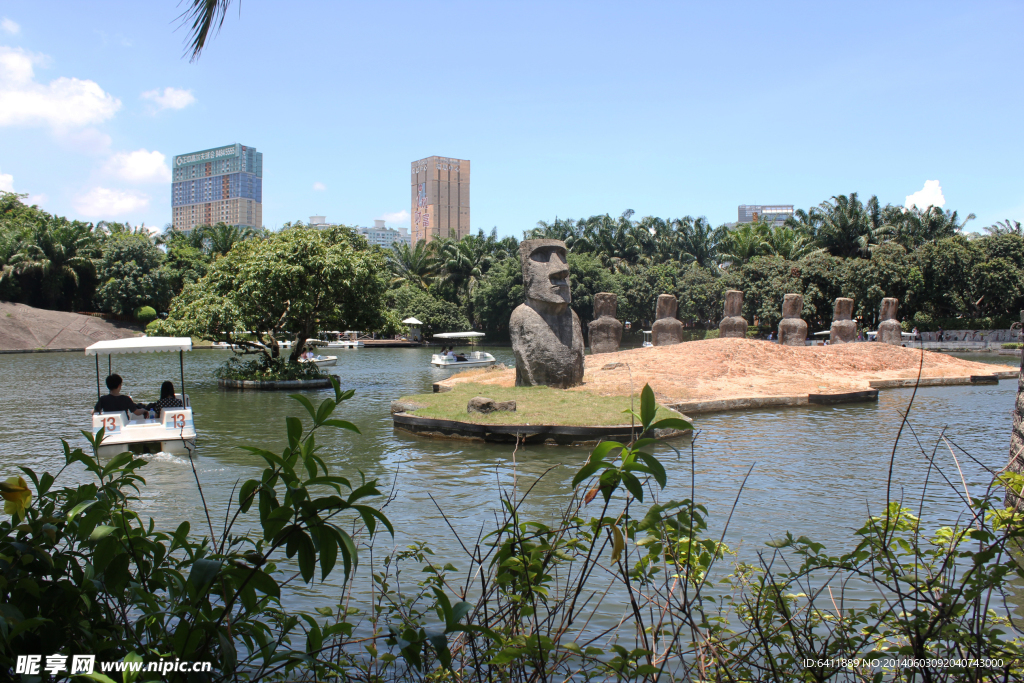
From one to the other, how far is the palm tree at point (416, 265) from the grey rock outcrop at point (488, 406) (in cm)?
4635

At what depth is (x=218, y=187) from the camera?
176m

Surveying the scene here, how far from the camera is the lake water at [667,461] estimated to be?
6832 mm

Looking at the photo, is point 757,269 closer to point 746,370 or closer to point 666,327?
point 666,327

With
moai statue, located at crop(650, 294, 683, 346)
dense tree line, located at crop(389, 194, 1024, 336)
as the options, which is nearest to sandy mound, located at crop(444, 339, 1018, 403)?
moai statue, located at crop(650, 294, 683, 346)

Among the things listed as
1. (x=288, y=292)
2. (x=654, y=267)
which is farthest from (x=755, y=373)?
(x=654, y=267)

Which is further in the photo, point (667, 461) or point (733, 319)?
point (733, 319)

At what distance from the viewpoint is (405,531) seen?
6.34 meters

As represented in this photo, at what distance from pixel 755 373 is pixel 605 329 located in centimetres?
742

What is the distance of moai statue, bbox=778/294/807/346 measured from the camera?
1105 inches

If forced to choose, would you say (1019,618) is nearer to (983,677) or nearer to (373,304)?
(983,677)

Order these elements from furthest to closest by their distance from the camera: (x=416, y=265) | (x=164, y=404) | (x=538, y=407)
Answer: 1. (x=416, y=265)
2. (x=538, y=407)
3. (x=164, y=404)

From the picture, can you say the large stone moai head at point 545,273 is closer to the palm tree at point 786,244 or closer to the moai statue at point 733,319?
the moai statue at point 733,319

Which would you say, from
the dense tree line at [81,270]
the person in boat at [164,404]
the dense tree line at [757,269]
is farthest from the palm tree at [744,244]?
the person in boat at [164,404]

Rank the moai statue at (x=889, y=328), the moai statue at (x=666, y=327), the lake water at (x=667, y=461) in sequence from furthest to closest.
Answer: the moai statue at (x=889, y=328), the moai statue at (x=666, y=327), the lake water at (x=667, y=461)
